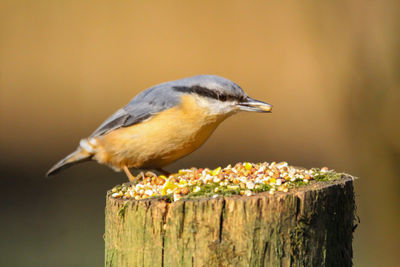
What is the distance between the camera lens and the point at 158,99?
3.71 m

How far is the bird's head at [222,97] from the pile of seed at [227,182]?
675 millimetres

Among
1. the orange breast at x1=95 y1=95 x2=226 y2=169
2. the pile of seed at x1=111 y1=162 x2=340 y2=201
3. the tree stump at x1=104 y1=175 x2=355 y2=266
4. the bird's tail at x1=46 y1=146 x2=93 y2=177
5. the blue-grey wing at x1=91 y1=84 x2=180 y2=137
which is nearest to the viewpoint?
the tree stump at x1=104 y1=175 x2=355 y2=266

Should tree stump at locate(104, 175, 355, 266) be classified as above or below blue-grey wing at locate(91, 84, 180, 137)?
below

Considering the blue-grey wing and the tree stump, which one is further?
the blue-grey wing

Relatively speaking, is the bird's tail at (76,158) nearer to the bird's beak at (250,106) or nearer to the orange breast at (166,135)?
the orange breast at (166,135)

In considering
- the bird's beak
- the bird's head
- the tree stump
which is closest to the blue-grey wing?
the bird's head

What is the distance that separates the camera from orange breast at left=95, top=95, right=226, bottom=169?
3.53 metres

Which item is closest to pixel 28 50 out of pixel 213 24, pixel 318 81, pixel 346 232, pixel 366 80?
pixel 213 24

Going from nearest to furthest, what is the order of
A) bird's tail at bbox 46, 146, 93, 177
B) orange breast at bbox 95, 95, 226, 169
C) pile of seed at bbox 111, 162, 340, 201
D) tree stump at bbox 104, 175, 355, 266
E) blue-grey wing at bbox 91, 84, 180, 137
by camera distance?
tree stump at bbox 104, 175, 355, 266, pile of seed at bbox 111, 162, 340, 201, orange breast at bbox 95, 95, 226, 169, blue-grey wing at bbox 91, 84, 180, 137, bird's tail at bbox 46, 146, 93, 177

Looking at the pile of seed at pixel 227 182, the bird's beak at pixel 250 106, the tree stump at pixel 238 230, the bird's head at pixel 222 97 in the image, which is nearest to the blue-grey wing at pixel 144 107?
the bird's head at pixel 222 97

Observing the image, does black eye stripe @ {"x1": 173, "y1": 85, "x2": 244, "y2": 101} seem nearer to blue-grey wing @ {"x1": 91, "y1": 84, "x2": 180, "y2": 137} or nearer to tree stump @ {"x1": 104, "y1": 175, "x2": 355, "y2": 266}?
blue-grey wing @ {"x1": 91, "y1": 84, "x2": 180, "y2": 137}

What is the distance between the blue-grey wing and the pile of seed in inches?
30.4

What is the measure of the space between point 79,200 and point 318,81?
3.02m

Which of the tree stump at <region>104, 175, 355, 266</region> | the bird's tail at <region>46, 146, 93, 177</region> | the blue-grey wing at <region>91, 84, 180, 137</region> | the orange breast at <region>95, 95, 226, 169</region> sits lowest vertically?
the tree stump at <region>104, 175, 355, 266</region>
